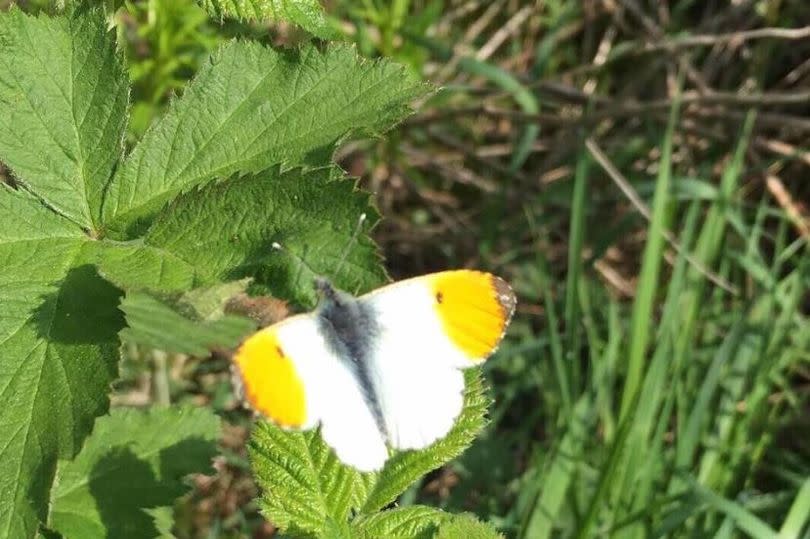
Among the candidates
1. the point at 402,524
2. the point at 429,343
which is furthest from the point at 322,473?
the point at 429,343

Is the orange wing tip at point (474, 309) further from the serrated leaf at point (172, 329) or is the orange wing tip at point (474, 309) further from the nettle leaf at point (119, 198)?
the serrated leaf at point (172, 329)

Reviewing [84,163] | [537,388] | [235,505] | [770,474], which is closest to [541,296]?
[537,388]

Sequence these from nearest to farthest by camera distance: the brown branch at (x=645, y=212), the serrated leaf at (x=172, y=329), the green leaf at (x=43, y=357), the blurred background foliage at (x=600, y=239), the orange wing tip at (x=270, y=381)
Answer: the orange wing tip at (x=270, y=381) < the green leaf at (x=43, y=357) < the serrated leaf at (x=172, y=329) < the blurred background foliage at (x=600, y=239) < the brown branch at (x=645, y=212)

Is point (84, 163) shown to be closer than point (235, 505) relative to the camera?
Yes

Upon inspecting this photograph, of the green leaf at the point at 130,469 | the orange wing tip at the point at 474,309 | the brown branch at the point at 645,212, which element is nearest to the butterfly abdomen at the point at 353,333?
the orange wing tip at the point at 474,309

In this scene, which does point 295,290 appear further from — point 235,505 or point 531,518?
point 235,505

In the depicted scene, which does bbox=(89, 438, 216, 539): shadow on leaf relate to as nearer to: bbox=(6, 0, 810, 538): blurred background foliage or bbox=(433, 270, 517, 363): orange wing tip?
bbox=(6, 0, 810, 538): blurred background foliage
